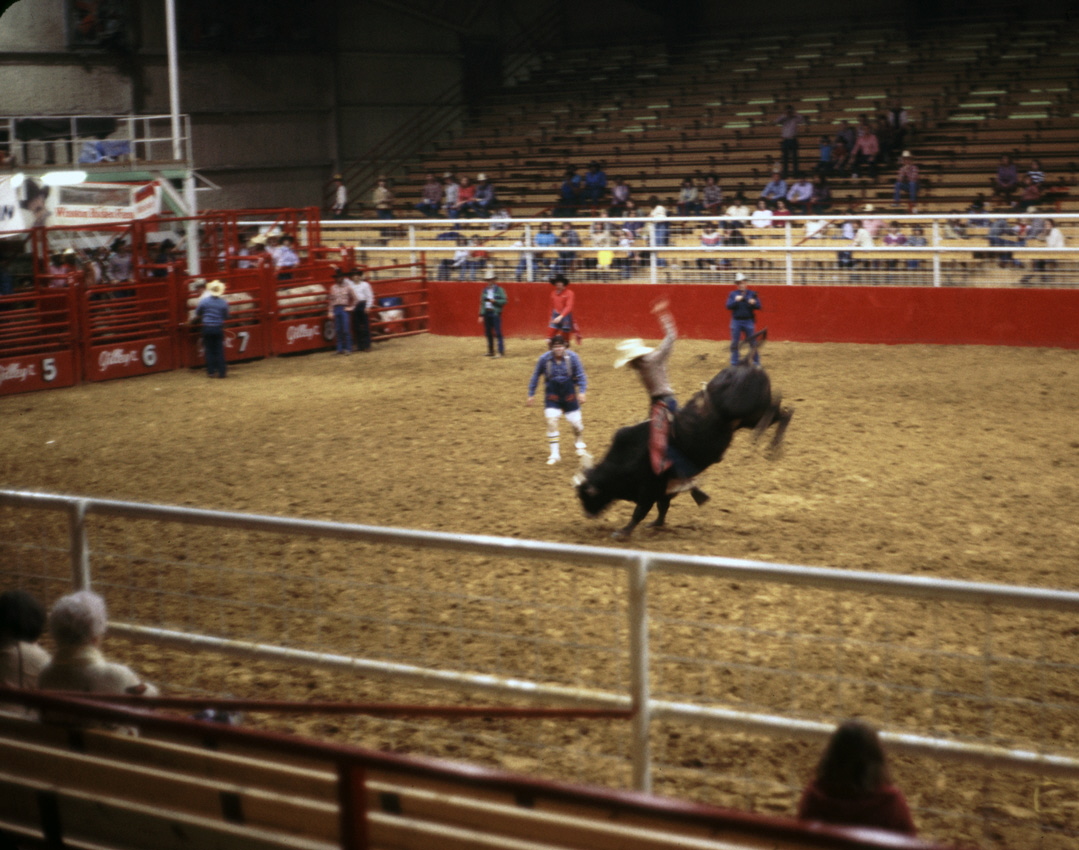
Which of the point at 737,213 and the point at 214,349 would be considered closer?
the point at 214,349

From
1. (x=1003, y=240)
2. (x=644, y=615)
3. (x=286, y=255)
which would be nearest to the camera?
(x=644, y=615)

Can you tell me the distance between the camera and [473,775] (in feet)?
8.34

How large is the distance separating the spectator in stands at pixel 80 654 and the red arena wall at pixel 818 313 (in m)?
16.4

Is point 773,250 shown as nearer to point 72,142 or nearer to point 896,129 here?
point 896,129

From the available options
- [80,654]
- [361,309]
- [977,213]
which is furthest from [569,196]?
[80,654]

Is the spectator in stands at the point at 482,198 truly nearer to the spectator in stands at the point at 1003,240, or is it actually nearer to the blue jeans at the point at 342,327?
the blue jeans at the point at 342,327

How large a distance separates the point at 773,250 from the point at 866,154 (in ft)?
22.3

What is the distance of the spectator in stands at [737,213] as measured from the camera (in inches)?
833

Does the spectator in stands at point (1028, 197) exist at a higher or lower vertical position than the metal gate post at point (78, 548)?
higher

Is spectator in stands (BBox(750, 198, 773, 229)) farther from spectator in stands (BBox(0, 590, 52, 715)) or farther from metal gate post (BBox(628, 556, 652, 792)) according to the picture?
spectator in stands (BBox(0, 590, 52, 715))

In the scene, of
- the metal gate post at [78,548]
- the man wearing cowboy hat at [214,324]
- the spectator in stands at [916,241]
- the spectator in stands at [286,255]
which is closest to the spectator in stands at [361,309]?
the spectator in stands at [286,255]

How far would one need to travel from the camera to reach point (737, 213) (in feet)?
76.0

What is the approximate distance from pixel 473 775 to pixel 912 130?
86.5ft

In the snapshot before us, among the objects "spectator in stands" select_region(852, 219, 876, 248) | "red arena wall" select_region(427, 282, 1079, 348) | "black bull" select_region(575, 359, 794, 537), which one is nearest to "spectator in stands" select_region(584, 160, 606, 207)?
"red arena wall" select_region(427, 282, 1079, 348)
